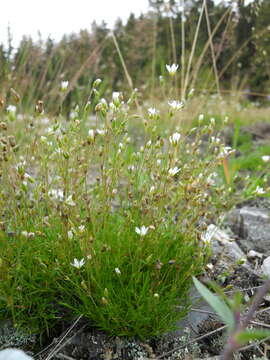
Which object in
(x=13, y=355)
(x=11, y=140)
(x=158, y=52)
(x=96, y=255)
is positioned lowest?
(x=13, y=355)

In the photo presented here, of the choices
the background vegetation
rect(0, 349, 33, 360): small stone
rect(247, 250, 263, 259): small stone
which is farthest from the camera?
the background vegetation

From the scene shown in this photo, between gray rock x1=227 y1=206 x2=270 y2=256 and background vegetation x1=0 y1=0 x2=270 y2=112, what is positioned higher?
background vegetation x1=0 y1=0 x2=270 y2=112

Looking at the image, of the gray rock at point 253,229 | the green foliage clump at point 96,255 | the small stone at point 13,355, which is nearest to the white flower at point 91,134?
the green foliage clump at point 96,255

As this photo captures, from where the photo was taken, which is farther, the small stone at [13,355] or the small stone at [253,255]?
the small stone at [253,255]

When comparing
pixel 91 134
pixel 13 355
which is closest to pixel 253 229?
pixel 91 134

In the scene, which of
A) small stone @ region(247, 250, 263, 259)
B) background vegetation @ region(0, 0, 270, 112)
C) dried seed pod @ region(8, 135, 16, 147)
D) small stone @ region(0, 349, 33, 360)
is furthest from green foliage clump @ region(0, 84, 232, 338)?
background vegetation @ region(0, 0, 270, 112)

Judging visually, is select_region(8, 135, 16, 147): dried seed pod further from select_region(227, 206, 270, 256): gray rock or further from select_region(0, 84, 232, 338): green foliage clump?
select_region(227, 206, 270, 256): gray rock

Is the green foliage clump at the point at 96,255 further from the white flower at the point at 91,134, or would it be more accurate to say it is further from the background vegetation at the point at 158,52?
the background vegetation at the point at 158,52

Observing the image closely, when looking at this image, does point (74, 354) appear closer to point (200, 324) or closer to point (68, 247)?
point (68, 247)

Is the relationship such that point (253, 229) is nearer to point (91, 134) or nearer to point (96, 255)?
point (96, 255)
